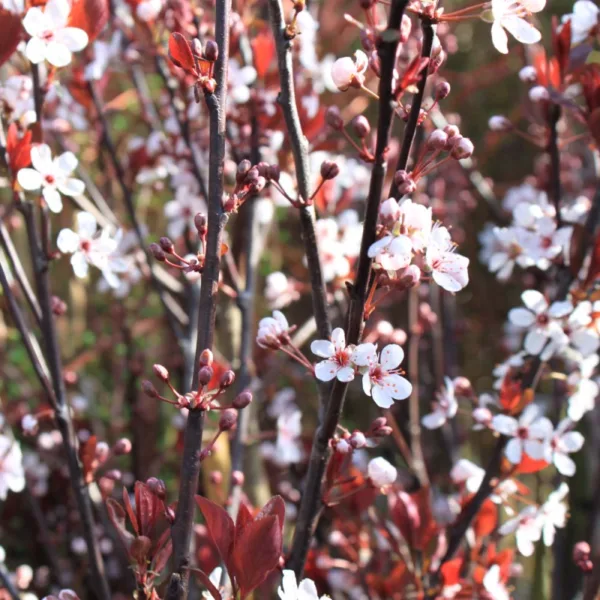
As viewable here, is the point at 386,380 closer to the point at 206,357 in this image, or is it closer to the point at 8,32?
the point at 206,357

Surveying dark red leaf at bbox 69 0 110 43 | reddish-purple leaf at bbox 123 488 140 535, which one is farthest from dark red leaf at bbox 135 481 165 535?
dark red leaf at bbox 69 0 110 43

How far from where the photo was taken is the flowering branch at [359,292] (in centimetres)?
73

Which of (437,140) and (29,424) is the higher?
(437,140)

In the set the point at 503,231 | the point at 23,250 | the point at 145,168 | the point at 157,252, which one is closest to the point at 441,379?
the point at 503,231

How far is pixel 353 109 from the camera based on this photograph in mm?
2820

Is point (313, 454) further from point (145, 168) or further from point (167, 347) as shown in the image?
point (167, 347)

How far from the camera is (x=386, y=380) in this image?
2.85 feet

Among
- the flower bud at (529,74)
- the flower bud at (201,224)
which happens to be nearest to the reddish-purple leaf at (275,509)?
the flower bud at (201,224)

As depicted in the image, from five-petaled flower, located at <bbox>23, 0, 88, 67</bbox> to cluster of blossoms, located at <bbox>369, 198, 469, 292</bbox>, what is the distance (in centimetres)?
56

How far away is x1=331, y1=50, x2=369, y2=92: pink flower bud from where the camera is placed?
2.71ft

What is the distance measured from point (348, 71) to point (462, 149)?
0.55 ft

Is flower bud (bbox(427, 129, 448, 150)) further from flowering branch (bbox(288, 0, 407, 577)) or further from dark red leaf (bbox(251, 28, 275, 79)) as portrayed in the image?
dark red leaf (bbox(251, 28, 275, 79))

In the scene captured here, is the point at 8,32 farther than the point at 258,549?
Yes

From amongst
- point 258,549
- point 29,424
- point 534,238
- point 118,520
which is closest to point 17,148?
point 29,424
